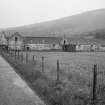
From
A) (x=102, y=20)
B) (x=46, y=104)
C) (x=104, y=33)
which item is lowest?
(x=46, y=104)

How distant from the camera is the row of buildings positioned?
56438 millimetres

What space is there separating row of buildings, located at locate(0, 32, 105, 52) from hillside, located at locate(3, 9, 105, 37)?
78359 millimetres

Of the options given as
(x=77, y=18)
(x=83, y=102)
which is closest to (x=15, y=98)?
(x=83, y=102)

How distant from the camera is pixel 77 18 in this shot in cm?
16688

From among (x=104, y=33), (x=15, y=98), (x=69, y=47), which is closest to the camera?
(x=15, y=98)

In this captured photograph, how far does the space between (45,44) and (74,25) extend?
10591cm

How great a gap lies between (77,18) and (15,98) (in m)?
168

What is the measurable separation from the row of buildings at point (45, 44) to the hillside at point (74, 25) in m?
78.4

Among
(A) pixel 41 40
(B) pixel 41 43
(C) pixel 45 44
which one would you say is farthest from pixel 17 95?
(A) pixel 41 40

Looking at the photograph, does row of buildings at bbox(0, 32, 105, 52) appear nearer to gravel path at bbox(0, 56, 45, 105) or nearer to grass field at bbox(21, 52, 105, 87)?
grass field at bbox(21, 52, 105, 87)

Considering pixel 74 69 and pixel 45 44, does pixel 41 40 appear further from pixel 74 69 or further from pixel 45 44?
pixel 74 69

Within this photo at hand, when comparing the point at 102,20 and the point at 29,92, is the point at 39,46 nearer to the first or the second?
the point at 29,92

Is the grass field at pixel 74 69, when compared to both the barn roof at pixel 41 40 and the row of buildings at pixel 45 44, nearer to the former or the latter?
the row of buildings at pixel 45 44

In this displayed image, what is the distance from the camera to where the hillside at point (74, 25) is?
146 meters
